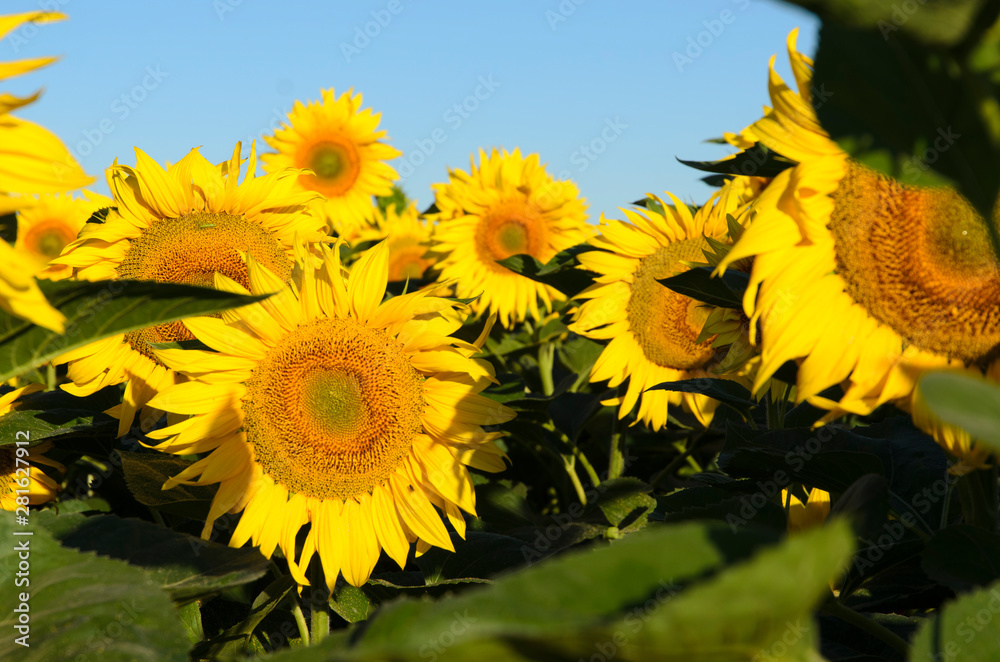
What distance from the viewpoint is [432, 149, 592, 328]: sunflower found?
5293 mm

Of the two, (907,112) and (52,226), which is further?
(52,226)

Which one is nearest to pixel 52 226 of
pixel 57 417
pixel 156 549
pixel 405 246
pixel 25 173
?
pixel 405 246

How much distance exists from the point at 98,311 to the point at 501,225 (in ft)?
14.0

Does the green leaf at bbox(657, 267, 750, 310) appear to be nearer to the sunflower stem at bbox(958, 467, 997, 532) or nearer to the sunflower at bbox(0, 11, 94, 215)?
the sunflower stem at bbox(958, 467, 997, 532)

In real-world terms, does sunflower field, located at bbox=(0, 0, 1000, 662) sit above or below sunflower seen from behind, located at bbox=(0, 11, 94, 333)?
below

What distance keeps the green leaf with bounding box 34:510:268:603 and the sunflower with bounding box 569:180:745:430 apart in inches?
75.3

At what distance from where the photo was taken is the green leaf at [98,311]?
1.14m

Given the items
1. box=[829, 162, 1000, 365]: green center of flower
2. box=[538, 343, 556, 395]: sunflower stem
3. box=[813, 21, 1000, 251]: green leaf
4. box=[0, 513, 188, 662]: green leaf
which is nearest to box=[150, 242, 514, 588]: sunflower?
box=[0, 513, 188, 662]: green leaf

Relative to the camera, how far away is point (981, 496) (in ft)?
4.65

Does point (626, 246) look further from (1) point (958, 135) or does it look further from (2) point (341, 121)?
(2) point (341, 121)

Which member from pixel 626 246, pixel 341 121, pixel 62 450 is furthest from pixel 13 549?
pixel 341 121

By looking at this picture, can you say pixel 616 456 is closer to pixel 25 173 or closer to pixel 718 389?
pixel 718 389

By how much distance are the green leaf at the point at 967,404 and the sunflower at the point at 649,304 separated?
2438 millimetres

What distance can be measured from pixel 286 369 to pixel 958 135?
1.65m
